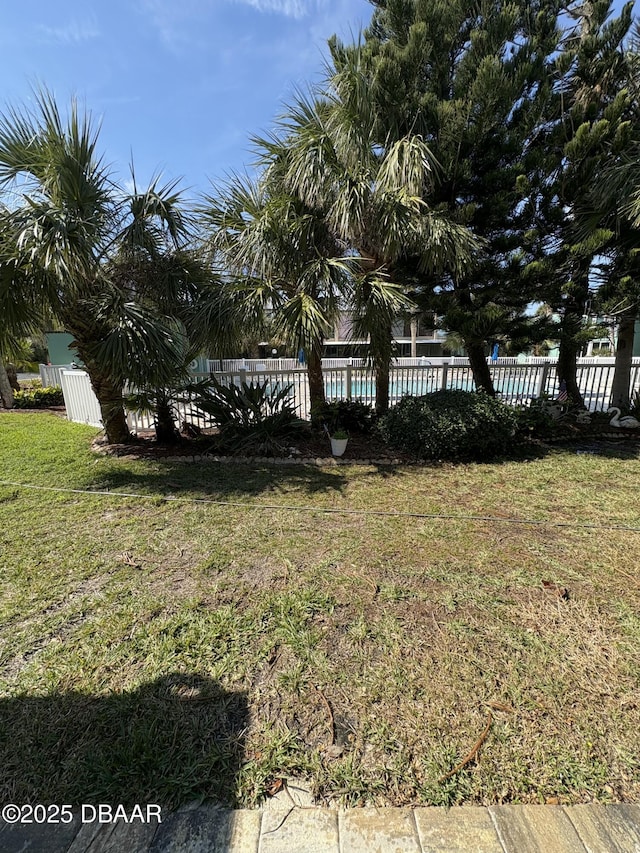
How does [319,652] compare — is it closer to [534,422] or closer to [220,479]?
[220,479]

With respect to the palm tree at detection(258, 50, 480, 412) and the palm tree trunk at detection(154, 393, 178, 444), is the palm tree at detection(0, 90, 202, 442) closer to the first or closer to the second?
the palm tree trunk at detection(154, 393, 178, 444)

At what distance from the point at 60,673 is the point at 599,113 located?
918 centimetres

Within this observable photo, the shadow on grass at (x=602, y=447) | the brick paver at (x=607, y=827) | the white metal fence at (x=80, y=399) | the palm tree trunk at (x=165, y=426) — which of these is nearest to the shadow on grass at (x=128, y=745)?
the brick paver at (x=607, y=827)

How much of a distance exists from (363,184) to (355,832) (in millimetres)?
6117

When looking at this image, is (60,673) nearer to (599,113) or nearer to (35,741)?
(35,741)

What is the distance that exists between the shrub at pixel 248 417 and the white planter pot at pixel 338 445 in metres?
0.83

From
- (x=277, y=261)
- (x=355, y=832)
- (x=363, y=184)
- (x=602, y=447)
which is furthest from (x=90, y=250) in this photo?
(x=602, y=447)

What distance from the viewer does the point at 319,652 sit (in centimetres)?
217

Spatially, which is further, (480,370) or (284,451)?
(480,370)

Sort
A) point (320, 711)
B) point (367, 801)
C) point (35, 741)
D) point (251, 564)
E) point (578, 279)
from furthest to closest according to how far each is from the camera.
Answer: point (578, 279) < point (251, 564) < point (320, 711) < point (35, 741) < point (367, 801)

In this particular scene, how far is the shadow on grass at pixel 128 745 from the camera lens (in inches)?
58.0

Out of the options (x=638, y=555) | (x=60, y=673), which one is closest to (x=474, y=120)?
(x=638, y=555)

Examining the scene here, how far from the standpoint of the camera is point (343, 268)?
546 centimetres

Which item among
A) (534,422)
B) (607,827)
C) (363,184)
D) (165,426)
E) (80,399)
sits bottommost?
(607,827)
